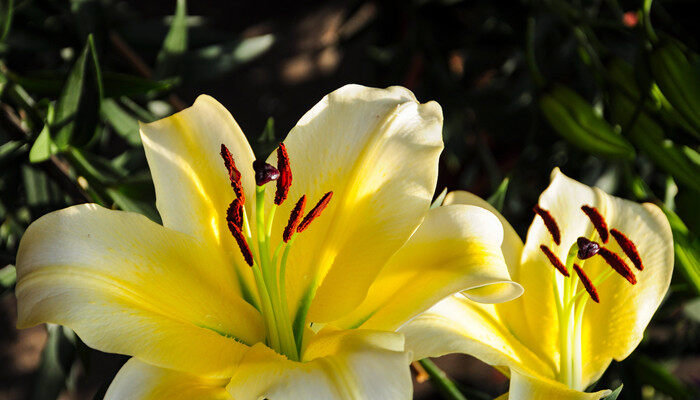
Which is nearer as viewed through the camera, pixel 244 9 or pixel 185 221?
pixel 185 221

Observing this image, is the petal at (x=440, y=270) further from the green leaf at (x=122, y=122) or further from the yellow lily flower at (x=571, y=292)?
the green leaf at (x=122, y=122)

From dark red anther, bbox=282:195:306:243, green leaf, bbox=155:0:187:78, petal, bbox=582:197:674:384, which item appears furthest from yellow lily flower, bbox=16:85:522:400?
green leaf, bbox=155:0:187:78

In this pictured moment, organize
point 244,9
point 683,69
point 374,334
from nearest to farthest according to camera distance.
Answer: point 374,334 < point 683,69 < point 244,9

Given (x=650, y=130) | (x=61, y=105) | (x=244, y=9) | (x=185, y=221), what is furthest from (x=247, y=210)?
(x=244, y=9)

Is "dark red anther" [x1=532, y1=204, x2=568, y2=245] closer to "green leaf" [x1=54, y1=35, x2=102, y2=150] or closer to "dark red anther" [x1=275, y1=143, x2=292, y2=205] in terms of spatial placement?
"dark red anther" [x1=275, y1=143, x2=292, y2=205]

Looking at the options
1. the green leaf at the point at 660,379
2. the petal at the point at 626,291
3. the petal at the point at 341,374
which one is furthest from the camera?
the green leaf at the point at 660,379

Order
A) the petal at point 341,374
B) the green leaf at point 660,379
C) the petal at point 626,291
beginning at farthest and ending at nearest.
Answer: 1. the green leaf at point 660,379
2. the petal at point 626,291
3. the petal at point 341,374

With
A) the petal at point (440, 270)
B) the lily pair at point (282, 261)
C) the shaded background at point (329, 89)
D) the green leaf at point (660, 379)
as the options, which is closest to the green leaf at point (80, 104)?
the shaded background at point (329, 89)

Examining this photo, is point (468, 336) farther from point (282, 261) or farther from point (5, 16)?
point (5, 16)

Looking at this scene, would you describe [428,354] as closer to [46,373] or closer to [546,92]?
[546,92]
